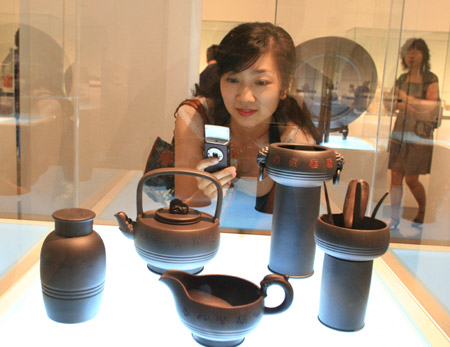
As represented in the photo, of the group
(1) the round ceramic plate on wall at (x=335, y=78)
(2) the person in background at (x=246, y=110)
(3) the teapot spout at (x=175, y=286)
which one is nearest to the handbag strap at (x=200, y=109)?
(2) the person in background at (x=246, y=110)

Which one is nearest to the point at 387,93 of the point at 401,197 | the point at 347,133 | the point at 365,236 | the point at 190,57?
the point at 347,133

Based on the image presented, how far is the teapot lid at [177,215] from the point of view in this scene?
1002 mm

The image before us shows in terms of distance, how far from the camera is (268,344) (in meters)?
0.88

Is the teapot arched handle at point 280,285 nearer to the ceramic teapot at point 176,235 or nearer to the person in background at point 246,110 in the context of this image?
the ceramic teapot at point 176,235

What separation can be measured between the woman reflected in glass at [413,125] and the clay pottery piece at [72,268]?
3.35 ft

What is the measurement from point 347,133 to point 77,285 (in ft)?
3.53

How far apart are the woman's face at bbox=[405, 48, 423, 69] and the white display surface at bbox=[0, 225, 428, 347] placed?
73 centimetres

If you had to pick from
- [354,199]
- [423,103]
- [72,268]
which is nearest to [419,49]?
[423,103]

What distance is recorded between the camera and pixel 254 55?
1410 millimetres

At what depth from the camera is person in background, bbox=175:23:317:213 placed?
4.67 feet

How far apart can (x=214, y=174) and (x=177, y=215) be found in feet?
1.41

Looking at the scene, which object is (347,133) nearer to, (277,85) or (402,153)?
(402,153)

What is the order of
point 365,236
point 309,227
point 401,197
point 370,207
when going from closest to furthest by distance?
point 365,236 < point 309,227 < point 401,197 < point 370,207

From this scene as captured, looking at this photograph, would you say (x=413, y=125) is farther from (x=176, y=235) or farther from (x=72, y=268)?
(x=72, y=268)
